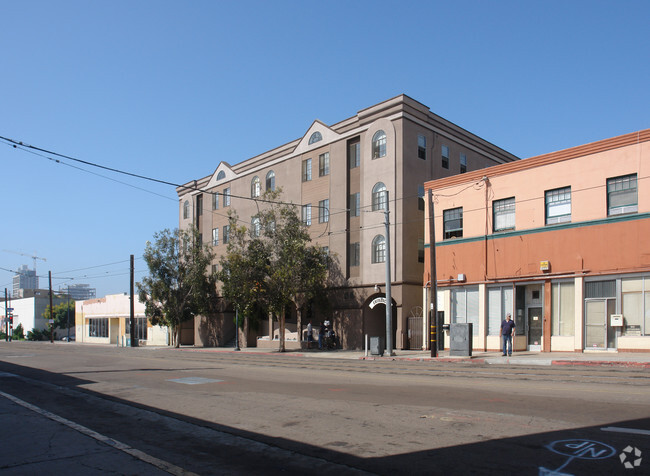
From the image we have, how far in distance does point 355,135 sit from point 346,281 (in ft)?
32.1

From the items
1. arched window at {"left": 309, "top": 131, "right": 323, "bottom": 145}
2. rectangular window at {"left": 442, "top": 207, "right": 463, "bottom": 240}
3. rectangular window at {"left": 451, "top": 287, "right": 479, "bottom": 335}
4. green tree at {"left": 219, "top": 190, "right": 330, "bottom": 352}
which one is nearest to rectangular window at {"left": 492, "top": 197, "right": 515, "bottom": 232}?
rectangular window at {"left": 442, "top": 207, "right": 463, "bottom": 240}

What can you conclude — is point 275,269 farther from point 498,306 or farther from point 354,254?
point 498,306

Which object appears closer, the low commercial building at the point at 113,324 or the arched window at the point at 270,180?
the arched window at the point at 270,180

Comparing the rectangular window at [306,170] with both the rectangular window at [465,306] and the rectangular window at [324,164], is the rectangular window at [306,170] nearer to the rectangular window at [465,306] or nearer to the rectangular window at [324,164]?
the rectangular window at [324,164]

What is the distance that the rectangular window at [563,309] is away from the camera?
25.6m

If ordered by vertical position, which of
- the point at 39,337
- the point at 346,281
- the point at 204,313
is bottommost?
the point at 39,337

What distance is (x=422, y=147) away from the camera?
36.4m

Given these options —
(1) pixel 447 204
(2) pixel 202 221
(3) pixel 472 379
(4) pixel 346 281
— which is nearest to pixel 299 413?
(3) pixel 472 379

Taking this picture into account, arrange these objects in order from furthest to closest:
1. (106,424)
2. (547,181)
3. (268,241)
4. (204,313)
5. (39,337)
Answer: (39,337)
(204,313)
(268,241)
(547,181)
(106,424)

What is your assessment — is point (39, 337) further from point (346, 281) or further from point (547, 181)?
point (547, 181)

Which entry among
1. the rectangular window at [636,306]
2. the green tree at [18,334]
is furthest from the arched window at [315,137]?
the green tree at [18,334]

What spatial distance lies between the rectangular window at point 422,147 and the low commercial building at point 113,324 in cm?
3202

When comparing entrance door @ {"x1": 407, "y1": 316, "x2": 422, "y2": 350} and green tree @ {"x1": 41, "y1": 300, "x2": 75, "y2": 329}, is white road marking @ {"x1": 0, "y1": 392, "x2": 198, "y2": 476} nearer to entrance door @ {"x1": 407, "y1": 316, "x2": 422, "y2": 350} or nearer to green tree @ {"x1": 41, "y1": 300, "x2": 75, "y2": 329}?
entrance door @ {"x1": 407, "y1": 316, "x2": 422, "y2": 350}

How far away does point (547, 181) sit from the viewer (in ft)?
88.1
